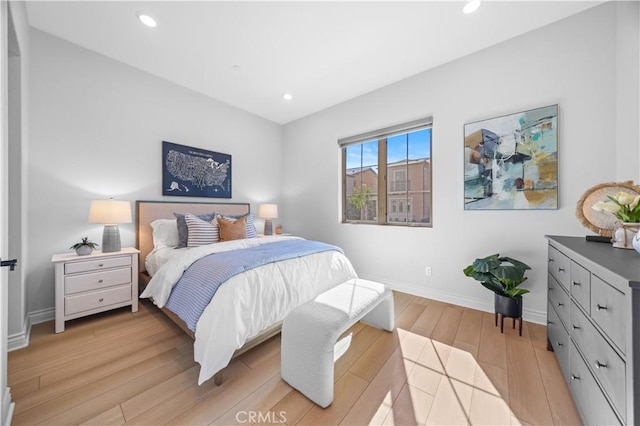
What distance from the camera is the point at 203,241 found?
2.64 meters

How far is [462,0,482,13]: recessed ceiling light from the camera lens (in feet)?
6.18

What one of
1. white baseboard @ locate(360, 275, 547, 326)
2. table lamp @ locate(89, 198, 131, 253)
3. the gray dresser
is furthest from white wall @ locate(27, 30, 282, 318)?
the gray dresser

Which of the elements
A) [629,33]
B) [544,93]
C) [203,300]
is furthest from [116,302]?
[629,33]

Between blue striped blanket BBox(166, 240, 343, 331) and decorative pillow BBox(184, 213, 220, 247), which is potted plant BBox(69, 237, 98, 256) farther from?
blue striped blanket BBox(166, 240, 343, 331)

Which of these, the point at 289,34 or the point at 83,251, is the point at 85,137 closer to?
the point at 83,251

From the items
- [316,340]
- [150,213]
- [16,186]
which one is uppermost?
[16,186]

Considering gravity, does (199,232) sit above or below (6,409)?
above

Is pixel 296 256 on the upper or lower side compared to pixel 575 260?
lower

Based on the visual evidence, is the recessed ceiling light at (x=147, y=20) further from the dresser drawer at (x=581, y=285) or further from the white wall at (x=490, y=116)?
the dresser drawer at (x=581, y=285)

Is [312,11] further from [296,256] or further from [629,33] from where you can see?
[629,33]

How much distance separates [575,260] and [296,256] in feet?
5.88

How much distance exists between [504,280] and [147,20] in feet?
12.6

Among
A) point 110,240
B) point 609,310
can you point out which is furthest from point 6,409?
point 609,310

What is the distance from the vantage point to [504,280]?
6.52ft
